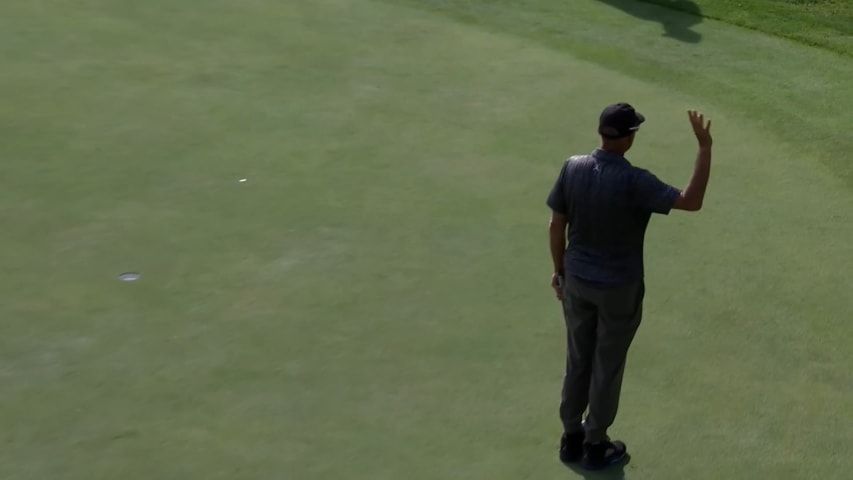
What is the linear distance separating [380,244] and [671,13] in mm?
5221

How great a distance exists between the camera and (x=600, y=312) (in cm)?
513

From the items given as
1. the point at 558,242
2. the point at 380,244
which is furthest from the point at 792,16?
the point at 558,242

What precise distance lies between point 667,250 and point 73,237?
341 centimetres

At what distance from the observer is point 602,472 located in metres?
5.46

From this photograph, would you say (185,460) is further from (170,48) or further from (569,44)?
(569,44)

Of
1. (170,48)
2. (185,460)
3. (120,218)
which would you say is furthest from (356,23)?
(185,460)

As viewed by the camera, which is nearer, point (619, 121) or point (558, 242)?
point (619, 121)

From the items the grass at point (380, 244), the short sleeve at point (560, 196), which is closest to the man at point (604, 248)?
the short sleeve at point (560, 196)

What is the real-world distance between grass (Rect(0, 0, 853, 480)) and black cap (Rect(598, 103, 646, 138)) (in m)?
1.50

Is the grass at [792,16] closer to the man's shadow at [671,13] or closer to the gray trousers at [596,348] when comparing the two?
the man's shadow at [671,13]

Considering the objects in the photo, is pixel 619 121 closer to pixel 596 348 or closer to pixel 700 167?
pixel 700 167

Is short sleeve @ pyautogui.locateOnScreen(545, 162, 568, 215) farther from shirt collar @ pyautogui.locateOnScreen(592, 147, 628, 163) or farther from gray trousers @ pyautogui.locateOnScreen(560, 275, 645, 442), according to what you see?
gray trousers @ pyautogui.locateOnScreen(560, 275, 645, 442)

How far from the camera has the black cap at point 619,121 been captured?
494 centimetres

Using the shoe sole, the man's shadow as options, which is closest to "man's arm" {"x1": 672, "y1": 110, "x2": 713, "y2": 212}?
the shoe sole
